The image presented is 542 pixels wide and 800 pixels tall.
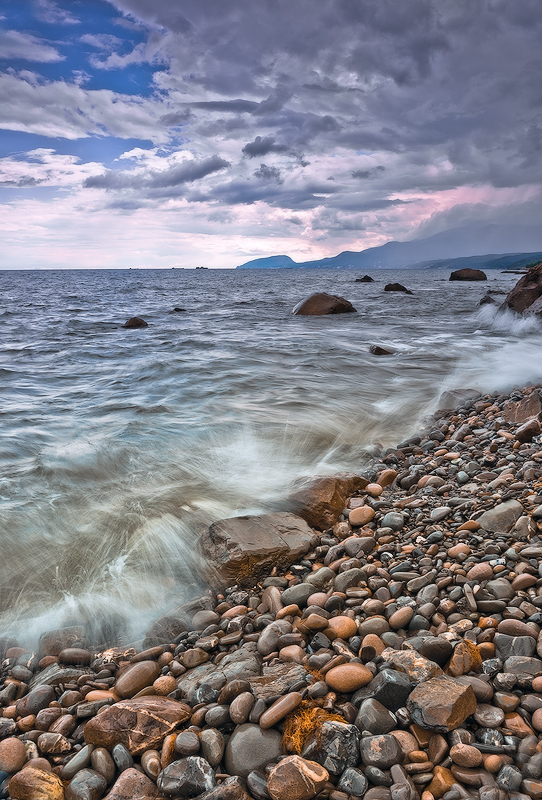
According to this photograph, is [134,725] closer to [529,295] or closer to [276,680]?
[276,680]

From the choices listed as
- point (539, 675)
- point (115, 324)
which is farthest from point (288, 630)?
point (115, 324)

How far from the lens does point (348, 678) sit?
6.39 feet

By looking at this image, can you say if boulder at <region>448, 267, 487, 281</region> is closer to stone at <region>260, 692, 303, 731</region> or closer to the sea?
the sea

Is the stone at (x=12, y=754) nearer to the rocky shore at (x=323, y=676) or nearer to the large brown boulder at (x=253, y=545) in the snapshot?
the rocky shore at (x=323, y=676)

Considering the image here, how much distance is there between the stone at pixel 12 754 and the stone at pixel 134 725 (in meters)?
0.27

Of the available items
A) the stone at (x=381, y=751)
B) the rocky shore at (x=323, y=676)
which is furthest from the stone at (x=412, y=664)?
the stone at (x=381, y=751)

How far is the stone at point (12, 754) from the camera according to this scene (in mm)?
1825

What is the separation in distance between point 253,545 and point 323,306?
1770cm

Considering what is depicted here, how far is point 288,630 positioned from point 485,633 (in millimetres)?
998

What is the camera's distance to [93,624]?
2.84 metres

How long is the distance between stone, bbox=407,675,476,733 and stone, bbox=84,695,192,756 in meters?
0.98

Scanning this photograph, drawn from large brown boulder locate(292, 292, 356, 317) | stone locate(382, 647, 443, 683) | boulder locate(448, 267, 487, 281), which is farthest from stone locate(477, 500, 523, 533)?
boulder locate(448, 267, 487, 281)

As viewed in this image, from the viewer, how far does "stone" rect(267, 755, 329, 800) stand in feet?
5.12

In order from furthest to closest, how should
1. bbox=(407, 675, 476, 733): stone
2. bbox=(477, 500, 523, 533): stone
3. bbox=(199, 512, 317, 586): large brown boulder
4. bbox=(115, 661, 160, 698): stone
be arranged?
bbox=(199, 512, 317, 586): large brown boulder
bbox=(477, 500, 523, 533): stone
bbox=(115, 661, 160, 698): stone
bbox=(407, 675, 476, 733): stone
